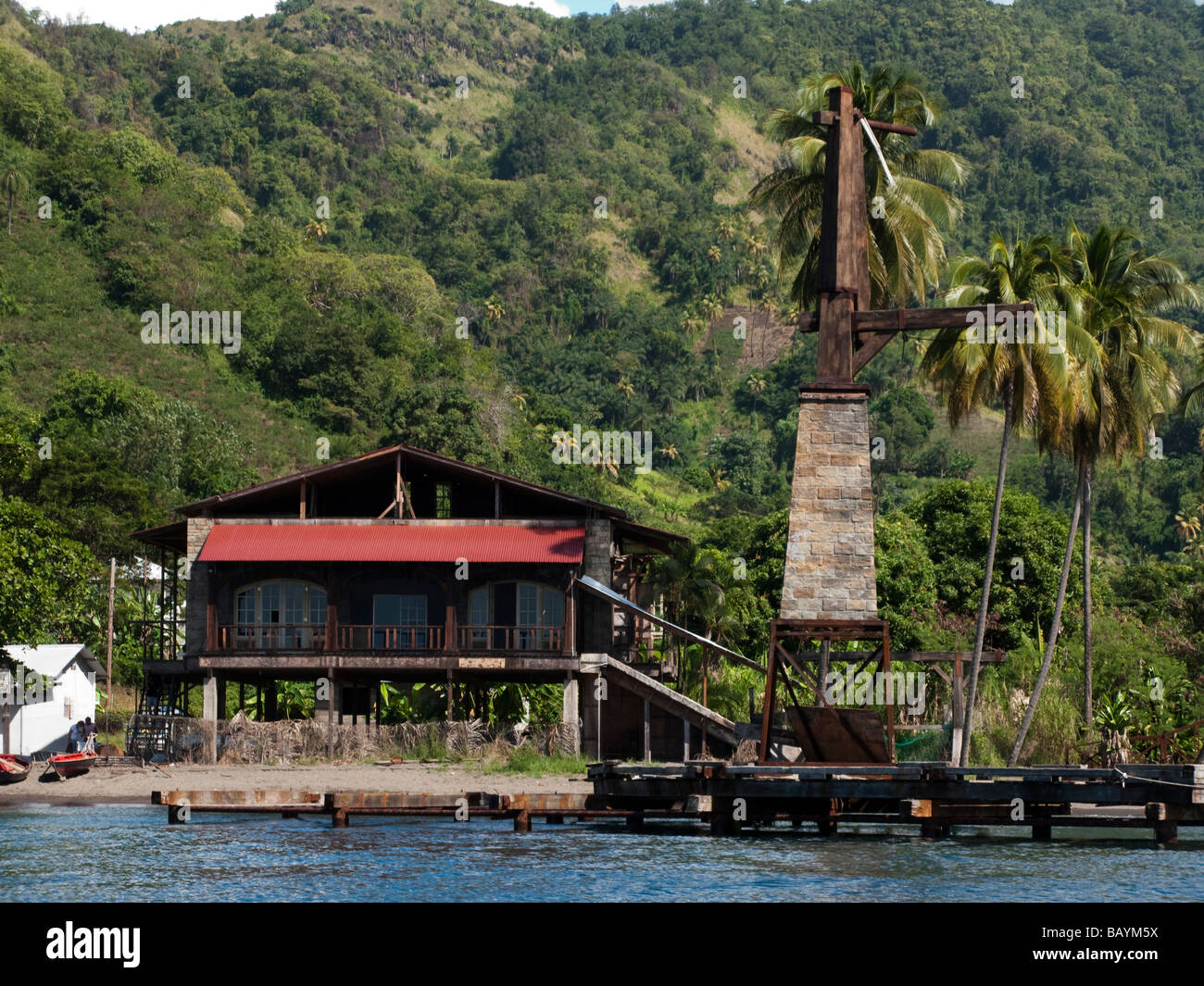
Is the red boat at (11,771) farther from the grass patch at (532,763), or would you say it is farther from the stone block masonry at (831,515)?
the stone block masonry at (831,515)

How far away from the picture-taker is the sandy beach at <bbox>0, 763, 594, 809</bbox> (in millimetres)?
39812

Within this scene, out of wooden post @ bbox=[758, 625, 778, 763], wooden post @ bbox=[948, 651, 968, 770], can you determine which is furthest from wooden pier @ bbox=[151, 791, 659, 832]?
wooden post @ bbox=[948, 651, 968, 770]

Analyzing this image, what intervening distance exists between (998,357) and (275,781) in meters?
20.9

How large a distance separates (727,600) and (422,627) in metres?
11.3

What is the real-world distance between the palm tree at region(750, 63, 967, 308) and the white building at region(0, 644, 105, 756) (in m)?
25.3

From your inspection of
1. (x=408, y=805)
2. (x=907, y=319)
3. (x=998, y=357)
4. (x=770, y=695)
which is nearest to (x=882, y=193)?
(x=998, y=357)

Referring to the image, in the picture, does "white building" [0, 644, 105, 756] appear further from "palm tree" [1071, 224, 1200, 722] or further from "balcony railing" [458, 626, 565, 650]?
"palm tree" [1071, 224, 1200, 722]

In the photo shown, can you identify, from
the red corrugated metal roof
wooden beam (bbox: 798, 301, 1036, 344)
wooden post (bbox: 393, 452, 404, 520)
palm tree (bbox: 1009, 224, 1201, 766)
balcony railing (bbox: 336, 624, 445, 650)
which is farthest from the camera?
wooden post (bbox: 393, 452, 404, 520)

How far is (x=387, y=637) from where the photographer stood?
48.9 metres

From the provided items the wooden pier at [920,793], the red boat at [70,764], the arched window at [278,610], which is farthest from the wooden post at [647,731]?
the red boat at [70,764]

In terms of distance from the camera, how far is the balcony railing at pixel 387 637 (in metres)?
49.0

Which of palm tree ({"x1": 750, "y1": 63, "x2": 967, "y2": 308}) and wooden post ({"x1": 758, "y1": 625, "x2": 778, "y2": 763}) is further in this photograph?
palm tree ({"x1": 750, "y1": 63, "x2": 967, "y2": 308})

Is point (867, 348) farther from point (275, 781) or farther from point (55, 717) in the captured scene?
point (55, 717)

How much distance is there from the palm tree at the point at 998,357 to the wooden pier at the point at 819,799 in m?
10.6
